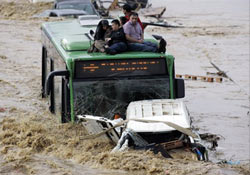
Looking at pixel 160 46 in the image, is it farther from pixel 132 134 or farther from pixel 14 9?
pixel 14 9

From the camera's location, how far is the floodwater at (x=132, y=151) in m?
9.01

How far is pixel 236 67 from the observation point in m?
25.2

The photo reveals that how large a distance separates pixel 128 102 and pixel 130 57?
773 millimetres

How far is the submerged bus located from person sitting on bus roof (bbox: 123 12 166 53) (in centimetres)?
18

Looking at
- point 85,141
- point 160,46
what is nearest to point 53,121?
point 85,141

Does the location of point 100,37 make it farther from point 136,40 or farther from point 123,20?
point 123,20

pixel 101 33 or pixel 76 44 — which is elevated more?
pixel 101 33

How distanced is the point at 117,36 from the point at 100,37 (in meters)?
0.32

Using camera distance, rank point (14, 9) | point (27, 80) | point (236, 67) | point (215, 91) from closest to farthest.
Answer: point (27, 80) < point (215, 91) < point (236, 67) < point (14, 9)

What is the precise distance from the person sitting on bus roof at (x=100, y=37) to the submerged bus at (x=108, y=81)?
0.44 feet

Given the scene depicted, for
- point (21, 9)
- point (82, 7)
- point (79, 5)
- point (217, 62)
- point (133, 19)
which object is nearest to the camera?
point (133, 19)

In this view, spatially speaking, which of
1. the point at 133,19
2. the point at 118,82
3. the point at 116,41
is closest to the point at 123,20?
the point at 133,19

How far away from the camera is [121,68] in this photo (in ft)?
36.4

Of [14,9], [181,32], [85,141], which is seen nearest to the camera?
[85,141]
